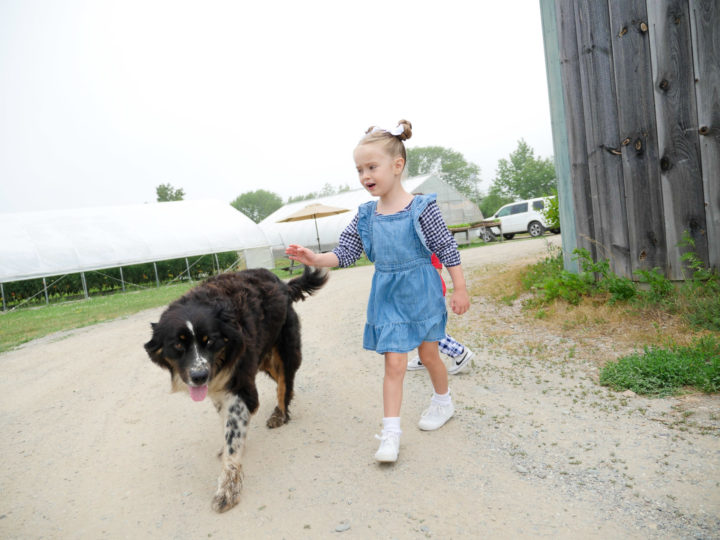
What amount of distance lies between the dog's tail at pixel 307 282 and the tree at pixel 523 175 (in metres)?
54.0

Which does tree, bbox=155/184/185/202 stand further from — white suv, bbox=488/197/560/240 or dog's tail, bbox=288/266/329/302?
dog's tail, bbox=288/266/329/302

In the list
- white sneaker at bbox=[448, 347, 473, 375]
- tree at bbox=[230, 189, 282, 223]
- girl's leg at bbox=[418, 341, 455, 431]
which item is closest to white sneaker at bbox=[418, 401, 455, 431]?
girl's leg at bbox=[418, 341, 455, 431]

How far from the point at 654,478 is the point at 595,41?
502cm

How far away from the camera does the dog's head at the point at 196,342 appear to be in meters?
2.85

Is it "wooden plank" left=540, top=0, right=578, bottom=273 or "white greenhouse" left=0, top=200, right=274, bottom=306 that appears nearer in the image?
"wooden plank" left=540, top=0, right=578, bottom=273

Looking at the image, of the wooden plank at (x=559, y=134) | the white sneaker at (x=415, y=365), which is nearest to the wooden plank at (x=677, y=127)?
the wooden plank at (x=559, y=134)

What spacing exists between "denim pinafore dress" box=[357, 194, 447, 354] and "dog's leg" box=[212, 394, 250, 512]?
982 millimetres

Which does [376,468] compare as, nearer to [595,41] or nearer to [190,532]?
[190,532]

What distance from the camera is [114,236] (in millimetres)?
21422

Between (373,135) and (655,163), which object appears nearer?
(373,135)

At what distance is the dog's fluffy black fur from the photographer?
286cm

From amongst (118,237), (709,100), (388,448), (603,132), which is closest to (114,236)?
(118,237)

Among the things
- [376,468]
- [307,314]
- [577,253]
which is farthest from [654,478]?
[307,314]

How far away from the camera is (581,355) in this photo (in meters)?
4.38
